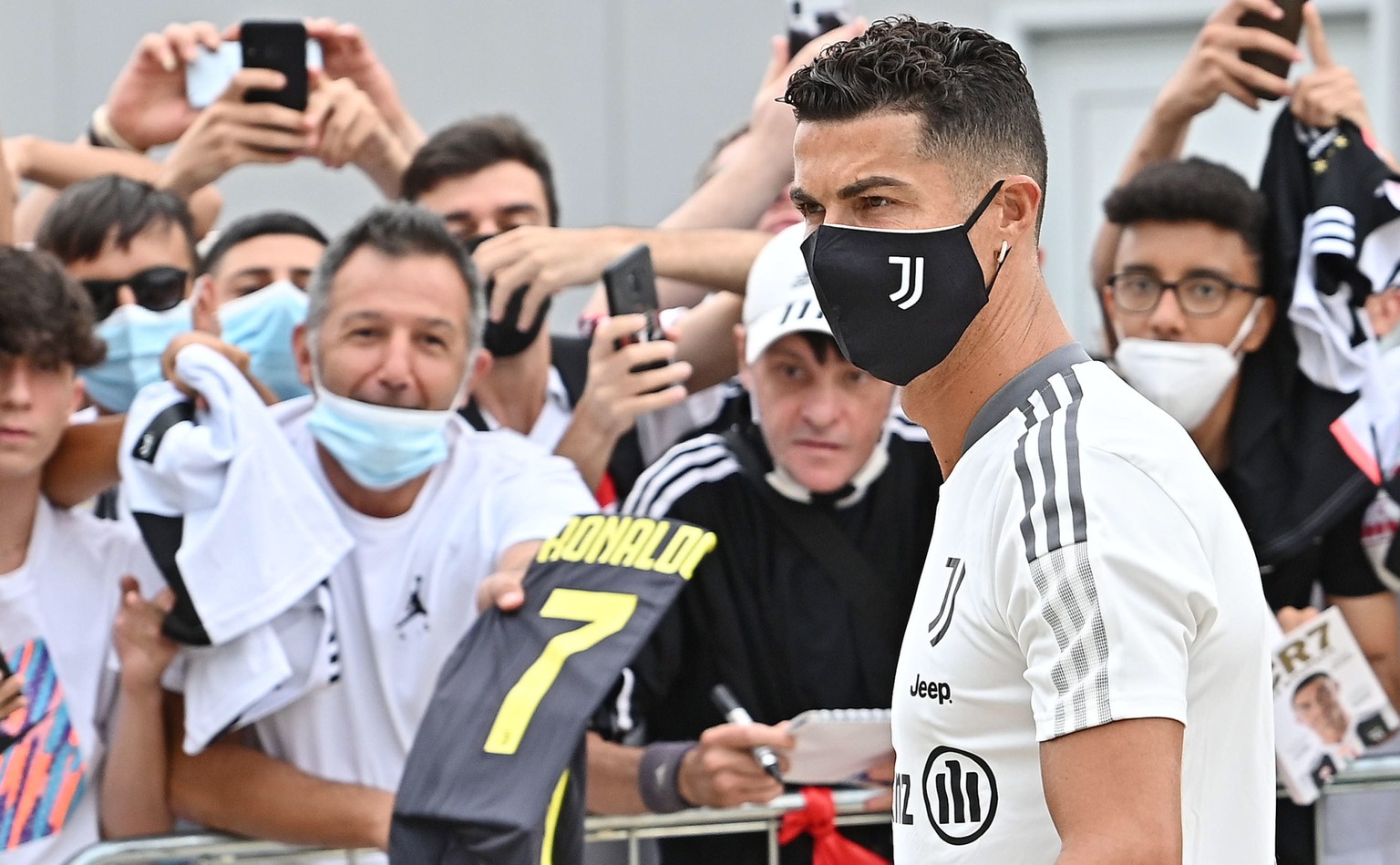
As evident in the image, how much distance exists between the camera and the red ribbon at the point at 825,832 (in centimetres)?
309

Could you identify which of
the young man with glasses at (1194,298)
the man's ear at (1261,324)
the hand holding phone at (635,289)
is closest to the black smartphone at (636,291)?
the hand holding phone at (635,289)

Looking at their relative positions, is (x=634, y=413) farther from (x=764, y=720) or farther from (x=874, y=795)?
(x=874, y=795)

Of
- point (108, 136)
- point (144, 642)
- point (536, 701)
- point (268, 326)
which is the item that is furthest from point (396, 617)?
point (108, 136)

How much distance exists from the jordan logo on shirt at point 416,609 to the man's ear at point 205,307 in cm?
82

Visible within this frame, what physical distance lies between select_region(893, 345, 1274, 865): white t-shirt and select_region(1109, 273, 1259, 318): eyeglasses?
1.99 meters

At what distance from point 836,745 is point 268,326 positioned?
1710 mm

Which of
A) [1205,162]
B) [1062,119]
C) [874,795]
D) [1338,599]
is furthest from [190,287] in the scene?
[1062,119]

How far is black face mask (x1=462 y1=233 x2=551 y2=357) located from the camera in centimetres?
375

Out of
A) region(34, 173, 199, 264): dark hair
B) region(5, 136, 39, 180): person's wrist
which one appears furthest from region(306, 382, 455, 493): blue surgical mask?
region(5, 136, 39, 180): person's wrist

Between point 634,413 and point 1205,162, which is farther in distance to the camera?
point 1205,162

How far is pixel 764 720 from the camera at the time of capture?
3.27 metres

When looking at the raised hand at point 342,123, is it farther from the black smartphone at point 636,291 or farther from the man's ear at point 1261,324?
the man's ear at point 1261,324

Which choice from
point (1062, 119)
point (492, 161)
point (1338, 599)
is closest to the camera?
point (1338, 599)

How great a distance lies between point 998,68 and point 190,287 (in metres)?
2.56
